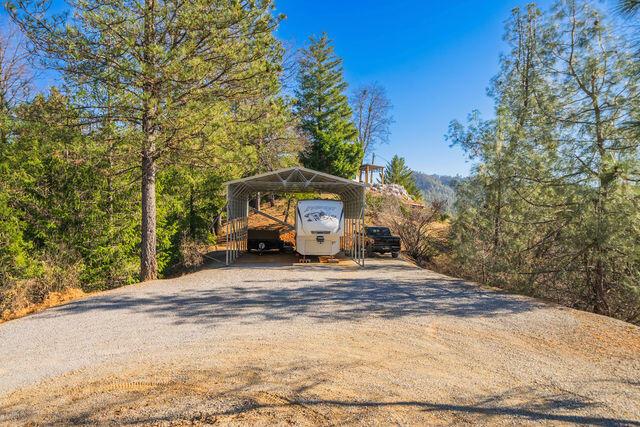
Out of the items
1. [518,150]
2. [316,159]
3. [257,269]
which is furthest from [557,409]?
[316,159]

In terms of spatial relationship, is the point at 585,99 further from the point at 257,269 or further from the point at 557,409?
the point at 257,269

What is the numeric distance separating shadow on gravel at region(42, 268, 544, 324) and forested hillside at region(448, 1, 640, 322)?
5.60 ft

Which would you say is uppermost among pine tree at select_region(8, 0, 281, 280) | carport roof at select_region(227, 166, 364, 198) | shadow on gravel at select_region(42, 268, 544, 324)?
pine tree at select_region(8, 0, 281, 280)

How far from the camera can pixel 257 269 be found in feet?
43.9

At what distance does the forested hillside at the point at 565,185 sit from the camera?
7.92m

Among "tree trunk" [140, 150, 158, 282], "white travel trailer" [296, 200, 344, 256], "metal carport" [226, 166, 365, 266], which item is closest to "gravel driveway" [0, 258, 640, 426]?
"tree trunk" [140, 150, 158, 282]

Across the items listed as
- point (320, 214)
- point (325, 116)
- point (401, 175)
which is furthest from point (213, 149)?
point (401, 175)

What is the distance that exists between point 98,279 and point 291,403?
10435mm

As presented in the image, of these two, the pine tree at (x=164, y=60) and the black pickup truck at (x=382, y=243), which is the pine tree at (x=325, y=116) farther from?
the pine tree at (x=164, y=60)

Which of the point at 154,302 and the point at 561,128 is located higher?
the point at 561,128

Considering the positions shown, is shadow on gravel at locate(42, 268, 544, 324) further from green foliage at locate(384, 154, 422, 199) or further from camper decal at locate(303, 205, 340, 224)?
green foliage at locate(384, 154, 422, 199)

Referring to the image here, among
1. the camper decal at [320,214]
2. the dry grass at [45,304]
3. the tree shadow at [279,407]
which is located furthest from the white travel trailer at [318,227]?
the tree shadow at [279,407]

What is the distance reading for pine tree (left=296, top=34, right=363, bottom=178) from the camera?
27641 millimetres

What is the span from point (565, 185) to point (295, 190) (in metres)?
12.6
